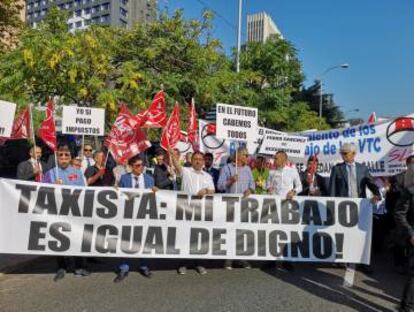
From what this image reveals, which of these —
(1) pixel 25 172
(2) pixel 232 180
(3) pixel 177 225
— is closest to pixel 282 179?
(2) pixel 232 180

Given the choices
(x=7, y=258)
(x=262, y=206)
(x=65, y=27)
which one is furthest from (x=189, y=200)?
(x=65, y=27)

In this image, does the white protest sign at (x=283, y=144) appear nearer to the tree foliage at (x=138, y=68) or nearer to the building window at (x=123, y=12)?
the tree foliage at (x=138, y=68)

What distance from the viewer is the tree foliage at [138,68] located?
13.3m

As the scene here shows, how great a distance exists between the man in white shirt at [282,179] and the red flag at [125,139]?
3119mm

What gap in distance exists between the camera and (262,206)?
24.1 ft

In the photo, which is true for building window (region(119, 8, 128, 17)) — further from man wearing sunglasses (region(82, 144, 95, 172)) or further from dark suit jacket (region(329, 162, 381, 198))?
dark suit jacket (region(329, 162, 381, 198))

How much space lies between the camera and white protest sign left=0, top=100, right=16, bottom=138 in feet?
25.9

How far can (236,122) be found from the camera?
809 centimetres

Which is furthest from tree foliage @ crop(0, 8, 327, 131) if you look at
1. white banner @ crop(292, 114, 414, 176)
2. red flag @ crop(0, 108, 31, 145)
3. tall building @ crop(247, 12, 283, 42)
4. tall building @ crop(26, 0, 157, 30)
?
tall building @ crop(26, 0, 157, 30)

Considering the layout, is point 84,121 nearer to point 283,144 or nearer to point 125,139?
point 125,139

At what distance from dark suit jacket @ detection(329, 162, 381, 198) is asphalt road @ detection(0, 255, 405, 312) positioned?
1.16 m

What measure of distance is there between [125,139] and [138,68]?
8.29m

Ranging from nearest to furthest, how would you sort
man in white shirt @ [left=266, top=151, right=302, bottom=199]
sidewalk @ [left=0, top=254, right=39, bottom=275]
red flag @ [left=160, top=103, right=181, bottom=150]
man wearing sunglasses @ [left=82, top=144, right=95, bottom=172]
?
sidewalk @ [left=0, top=254, right=39, bottom=275] → man in white shirt @ [left=266, top=151, right=302, bottom=199] → man wearing sunglasses @ [left=82, top=144, right=95, bottom=172] → red flag @ [left=160, top=103, right=181, bottom=150]

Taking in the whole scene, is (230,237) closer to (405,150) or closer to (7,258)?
(7,258)
